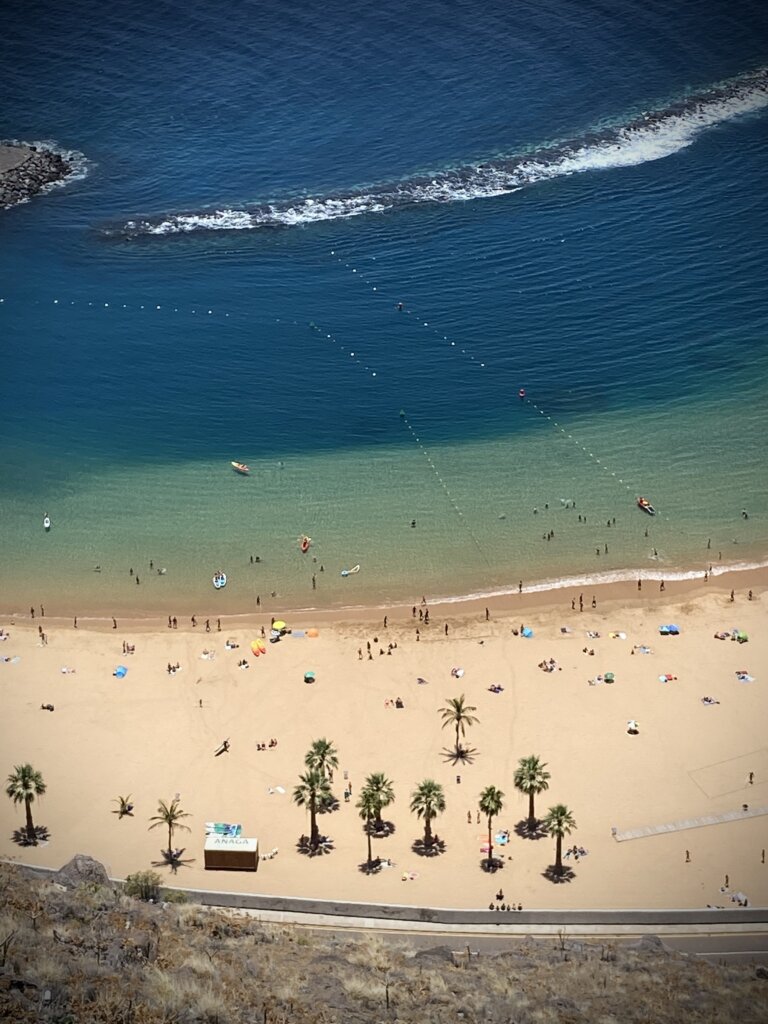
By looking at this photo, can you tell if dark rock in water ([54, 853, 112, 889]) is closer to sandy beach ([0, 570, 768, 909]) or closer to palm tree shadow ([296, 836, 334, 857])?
sandy beach ([0, 570, 768, 909])

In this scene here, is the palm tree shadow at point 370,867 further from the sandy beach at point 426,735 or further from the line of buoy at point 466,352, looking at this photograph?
the line of buoy at point 466,352

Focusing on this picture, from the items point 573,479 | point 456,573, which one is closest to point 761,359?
point 573,479

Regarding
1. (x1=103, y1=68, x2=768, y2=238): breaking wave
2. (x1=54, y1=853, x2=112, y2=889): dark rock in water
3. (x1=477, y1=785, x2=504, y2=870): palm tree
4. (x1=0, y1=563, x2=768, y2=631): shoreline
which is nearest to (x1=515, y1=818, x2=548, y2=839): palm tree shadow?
(x1=477, y1=785, x2=504, y2=870): palm tree

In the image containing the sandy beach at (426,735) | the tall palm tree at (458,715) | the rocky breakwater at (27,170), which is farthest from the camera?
the rocky breakwater at (27,170)

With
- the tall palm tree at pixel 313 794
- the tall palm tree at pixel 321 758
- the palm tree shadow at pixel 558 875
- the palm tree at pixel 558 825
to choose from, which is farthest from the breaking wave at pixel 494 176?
the palm tree shadow at pixel 558 875

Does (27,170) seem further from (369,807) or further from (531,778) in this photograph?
(531,778)

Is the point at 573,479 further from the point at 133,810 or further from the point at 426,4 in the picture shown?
the point at 426,4
